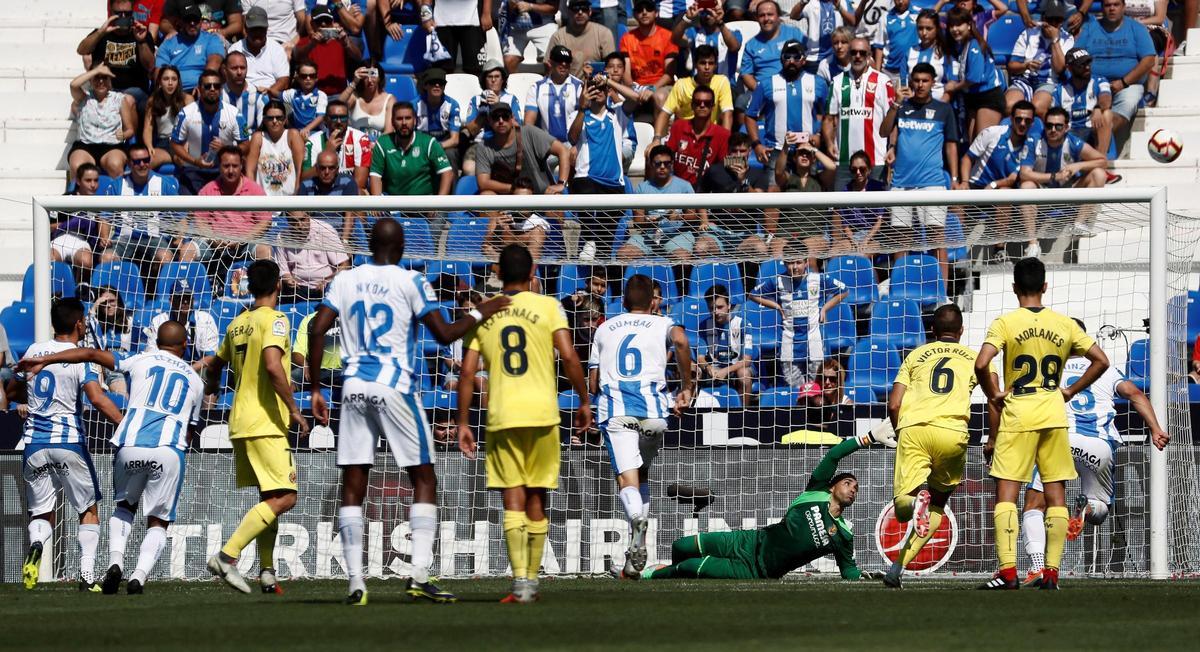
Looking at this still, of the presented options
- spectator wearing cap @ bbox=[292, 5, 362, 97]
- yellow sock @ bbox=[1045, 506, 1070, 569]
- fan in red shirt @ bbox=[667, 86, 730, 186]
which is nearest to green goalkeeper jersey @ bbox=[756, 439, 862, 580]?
yellow sock @ bbox=[1045, 506, 1070, 569]

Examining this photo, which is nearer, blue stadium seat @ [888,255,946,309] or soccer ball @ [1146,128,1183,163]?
blue stadium seat @ [888,255,946,309]

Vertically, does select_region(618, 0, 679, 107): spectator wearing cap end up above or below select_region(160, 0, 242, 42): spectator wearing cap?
below

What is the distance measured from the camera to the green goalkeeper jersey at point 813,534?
12000mm

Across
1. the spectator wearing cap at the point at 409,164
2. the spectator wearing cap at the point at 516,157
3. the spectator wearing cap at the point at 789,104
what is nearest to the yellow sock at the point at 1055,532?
the spectator wearing cap at the point at 516,157

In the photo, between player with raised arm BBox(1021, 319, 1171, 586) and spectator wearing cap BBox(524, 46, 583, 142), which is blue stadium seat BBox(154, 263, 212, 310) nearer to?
spectator wearing cap BBox(524, 46, 583, 142)

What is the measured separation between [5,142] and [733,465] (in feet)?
34.7

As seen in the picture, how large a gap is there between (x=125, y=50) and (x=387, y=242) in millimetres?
11179

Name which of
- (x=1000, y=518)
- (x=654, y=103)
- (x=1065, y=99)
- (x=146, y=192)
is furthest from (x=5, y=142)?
(x=1000, y=518)

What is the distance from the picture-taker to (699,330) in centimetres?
1494

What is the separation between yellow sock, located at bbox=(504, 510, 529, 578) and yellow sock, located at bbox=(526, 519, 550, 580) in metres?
0.03

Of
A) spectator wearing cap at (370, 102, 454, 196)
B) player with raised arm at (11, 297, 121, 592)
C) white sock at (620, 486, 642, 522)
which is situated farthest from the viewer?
spectator wearing cap at (370, 102, 454, 196)

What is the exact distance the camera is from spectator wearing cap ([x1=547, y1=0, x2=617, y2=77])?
19031 millimetres

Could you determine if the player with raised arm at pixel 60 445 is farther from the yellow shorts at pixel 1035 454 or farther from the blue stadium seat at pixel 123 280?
the yellow shorts at pixel 1035 454

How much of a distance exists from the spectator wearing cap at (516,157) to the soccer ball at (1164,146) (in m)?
5.95
